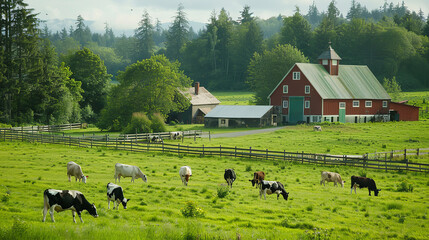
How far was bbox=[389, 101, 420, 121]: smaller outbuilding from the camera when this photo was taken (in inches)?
2817

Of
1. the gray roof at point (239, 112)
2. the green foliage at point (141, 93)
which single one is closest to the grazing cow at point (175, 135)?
the green foliage at point (141, 93)

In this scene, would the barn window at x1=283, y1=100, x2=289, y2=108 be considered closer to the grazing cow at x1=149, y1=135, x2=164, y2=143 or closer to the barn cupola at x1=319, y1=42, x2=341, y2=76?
the barn cupola at x1=319, y1=42, x2=341, y2=76

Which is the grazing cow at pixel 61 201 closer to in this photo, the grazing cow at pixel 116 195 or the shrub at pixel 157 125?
the grazing cow at pixel 116 195

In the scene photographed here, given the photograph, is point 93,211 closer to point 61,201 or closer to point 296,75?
point 61,201

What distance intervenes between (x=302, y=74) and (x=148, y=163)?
41.8 meters

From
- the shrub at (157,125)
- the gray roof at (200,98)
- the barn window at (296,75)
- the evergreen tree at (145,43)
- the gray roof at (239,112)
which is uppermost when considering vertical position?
the evergreen tree at (145,43)

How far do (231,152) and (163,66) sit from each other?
3065cm

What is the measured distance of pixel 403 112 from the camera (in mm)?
73562

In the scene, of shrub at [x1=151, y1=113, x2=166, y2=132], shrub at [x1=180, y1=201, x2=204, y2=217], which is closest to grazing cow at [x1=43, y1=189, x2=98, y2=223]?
shrub at [x1=180, y1=201, x2=204, y2=217]

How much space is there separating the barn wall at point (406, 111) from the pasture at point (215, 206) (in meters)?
43.4

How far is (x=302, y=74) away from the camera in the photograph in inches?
2793

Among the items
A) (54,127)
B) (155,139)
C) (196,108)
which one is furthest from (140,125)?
(196,108)

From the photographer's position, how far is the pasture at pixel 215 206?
14.0 metres

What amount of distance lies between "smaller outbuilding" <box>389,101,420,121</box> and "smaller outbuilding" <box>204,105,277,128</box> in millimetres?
18714
